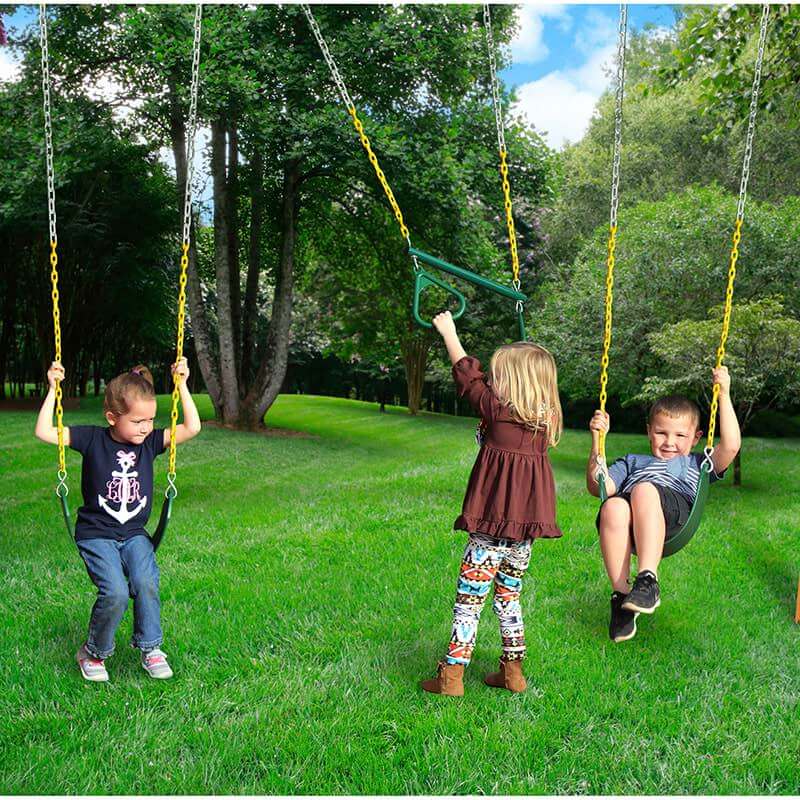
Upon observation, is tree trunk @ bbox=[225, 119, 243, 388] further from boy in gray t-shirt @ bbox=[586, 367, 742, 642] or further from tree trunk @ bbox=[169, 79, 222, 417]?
boy in gray t-shirt @ bbox=[586, 367, 742, 642]

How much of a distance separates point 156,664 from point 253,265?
45.4ft

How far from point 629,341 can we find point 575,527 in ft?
26.8

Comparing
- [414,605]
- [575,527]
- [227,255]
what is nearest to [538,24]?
[227,255]

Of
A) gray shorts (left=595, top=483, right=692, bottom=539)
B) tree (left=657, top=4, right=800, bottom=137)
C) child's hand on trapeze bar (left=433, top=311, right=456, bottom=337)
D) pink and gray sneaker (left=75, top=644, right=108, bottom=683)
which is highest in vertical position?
tree (left=657, top=4, right=800, bottom=137)

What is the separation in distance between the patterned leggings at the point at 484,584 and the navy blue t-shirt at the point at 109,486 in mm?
1373

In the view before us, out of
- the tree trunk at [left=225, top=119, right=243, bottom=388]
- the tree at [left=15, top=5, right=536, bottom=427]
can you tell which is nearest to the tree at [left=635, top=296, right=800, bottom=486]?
the tree at [left=15, top=5, right=536, bottom=427]

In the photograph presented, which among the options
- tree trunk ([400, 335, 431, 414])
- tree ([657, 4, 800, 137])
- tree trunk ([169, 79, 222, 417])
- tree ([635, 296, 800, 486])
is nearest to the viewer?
tree ([657, 4, 800, 137])

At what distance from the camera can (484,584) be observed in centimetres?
343

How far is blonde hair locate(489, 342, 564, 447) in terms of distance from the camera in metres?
3.31

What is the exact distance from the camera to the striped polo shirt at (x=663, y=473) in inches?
152

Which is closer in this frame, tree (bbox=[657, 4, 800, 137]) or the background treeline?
tree (bbox=[657, 4, 800, 137])

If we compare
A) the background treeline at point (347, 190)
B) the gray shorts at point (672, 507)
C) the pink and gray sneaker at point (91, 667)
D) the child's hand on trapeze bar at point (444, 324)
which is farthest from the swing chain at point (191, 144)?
the background treeline at point (347, 190)

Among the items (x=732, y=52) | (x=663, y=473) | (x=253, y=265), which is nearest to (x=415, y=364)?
(x=253, y=265)

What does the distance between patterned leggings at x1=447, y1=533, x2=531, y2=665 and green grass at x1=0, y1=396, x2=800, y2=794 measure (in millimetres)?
296
